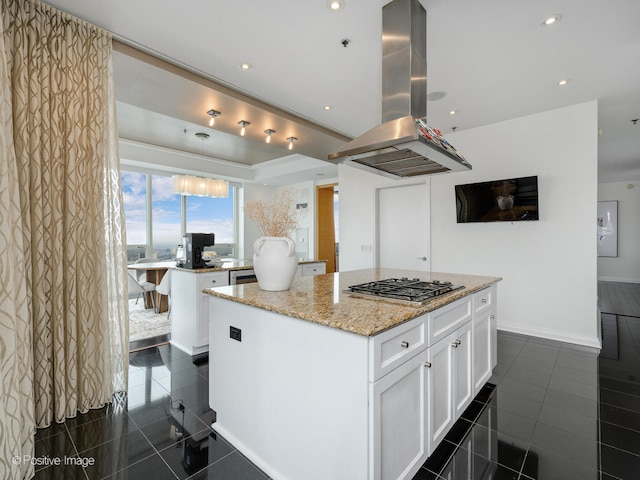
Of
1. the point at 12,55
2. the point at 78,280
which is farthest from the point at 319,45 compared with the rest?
the point at 78,280

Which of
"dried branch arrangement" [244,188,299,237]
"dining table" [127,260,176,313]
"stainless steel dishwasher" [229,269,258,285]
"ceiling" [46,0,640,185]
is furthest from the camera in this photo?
"dining table" [127,260,176,313]

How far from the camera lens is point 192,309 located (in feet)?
10.5

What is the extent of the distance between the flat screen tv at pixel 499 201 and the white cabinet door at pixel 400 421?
2.92 m

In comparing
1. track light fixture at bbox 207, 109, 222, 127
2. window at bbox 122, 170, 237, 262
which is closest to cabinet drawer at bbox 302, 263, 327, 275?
track light fixture at bbox 207, 109, 222, 127

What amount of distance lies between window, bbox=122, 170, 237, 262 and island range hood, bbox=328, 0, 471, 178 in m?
5.33

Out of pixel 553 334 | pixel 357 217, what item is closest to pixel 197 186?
pixel 357 217

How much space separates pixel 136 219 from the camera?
620 cm

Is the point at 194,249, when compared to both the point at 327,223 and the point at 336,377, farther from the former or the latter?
the point at 327,223

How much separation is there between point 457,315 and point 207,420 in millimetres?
1746

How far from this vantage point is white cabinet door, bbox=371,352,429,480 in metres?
1.20

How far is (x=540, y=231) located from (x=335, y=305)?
3.29m

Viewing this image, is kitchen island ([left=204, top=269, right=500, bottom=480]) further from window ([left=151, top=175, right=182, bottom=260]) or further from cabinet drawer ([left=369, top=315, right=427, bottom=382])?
window ([left=151, top=175, right=182, bottom=260])

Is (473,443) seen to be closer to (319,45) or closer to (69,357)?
(69,357)

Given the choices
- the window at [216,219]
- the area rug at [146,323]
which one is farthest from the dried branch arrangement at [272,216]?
the window at [216,219]
